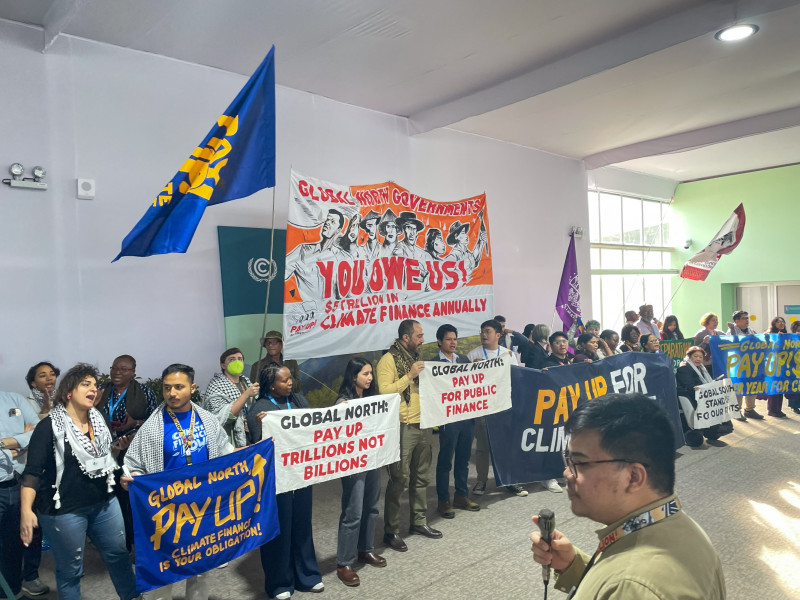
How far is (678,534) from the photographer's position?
121 cm

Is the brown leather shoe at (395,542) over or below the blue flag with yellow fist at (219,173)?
below

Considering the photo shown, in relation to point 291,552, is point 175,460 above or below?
above

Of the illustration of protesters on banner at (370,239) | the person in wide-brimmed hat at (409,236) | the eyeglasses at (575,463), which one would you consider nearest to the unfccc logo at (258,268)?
the illustration of protesters on banner at (370,239)

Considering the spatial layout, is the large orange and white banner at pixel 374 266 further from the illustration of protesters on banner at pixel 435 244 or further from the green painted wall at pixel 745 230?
the green painted wall at pixel 745 230

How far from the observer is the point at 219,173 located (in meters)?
3.82

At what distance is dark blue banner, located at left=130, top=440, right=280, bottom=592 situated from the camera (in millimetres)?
2979

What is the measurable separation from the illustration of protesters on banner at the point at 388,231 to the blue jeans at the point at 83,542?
3677mm

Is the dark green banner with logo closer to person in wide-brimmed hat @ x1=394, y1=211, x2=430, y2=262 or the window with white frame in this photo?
person in wide-brimmed hat @ x1=394, y1=211, x2=430, y2=262

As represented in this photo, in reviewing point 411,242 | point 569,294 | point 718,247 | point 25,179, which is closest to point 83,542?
point 25,179

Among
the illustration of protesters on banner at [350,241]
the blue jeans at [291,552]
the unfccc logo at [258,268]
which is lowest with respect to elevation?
the blue jeans at [291,552]

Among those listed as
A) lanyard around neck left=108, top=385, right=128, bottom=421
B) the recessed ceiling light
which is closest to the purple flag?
the recessed ceiling light

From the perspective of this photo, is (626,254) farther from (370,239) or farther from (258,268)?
(258,268)

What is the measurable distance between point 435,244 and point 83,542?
4545mm

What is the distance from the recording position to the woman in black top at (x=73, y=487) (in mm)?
2922
